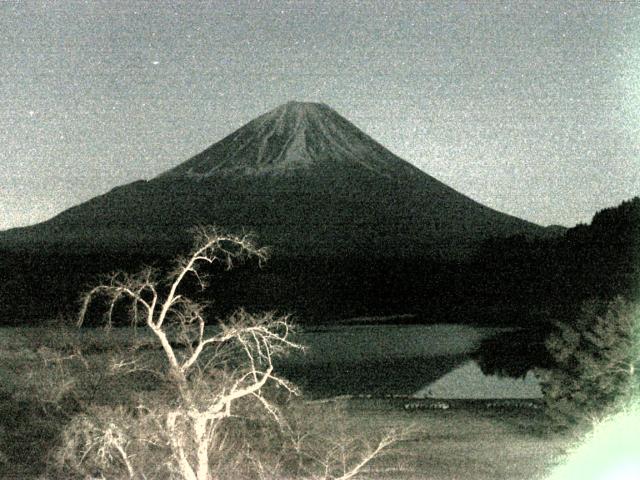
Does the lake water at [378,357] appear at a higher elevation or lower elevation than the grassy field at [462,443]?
lower

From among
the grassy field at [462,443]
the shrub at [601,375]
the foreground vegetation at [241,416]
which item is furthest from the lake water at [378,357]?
the shrub at [601,375]

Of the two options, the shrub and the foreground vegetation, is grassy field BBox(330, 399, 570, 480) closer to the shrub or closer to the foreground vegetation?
the foreground vegetation

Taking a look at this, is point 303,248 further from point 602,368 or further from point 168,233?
point 602,368

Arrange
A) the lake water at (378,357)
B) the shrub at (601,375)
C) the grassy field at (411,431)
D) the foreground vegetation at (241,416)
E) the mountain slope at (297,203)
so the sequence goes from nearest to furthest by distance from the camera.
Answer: the foreground vegetation at (241,416), the grassy field at (411,431), the shrub at (601,375), the lake water at (378,357), the mountain slope at (297,203)

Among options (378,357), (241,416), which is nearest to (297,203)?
(378,357)

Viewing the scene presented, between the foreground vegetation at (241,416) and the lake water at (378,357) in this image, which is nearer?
the foreground vegetation at (241,416)

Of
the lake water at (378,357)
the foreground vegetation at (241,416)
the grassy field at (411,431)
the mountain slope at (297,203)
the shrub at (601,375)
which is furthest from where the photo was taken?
the mountain slope at (297,203)

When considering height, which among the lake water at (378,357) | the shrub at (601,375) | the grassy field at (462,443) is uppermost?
the shrub at (601,375)

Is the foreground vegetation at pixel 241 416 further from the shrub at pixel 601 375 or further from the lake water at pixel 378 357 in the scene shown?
the lake water at pixel 378 357
